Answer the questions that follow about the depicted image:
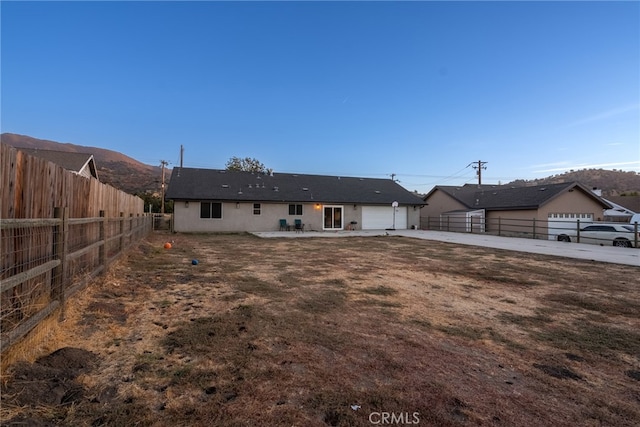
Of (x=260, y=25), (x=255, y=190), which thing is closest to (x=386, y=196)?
A: (x=255, y=190)

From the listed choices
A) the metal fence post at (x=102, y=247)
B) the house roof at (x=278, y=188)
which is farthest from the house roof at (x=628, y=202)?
the metal fence post at (x=102, y=247)

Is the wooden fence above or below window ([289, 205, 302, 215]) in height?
below

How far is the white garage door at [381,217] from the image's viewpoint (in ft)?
79.6

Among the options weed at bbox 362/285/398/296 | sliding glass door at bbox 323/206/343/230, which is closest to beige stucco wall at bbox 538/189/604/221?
sliding glass door at bbox 323/206/343/230

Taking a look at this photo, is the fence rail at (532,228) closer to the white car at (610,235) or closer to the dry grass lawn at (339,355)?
the white car at (610,235)

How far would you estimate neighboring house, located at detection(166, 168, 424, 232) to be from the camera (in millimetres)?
20125

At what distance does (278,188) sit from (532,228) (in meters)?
18.8

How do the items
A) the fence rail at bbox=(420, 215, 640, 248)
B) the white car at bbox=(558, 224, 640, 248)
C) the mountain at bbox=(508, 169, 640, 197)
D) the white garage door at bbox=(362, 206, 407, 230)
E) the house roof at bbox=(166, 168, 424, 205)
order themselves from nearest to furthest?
the white car at bbox=(558, 224, 640, 248) → the fence rail at bbox=(420, 215, 640, 248) → the house roof at bbox=(166, 168, 424, 205) → the white garage door at bbox=(362, 206, 407, 230) → the mountain at bbox=(508, 169, 640, 197)

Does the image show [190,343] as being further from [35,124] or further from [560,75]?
[35,124]

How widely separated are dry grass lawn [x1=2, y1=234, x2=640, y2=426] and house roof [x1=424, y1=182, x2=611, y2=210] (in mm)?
19117

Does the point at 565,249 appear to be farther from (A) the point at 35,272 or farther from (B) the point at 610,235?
(A) the point at 35,272

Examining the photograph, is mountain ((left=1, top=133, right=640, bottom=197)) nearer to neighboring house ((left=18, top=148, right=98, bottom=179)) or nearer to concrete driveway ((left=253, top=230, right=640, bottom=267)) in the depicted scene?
neighboring house ((left=18, top=148, right=98, bottom=179))

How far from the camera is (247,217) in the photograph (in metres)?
21.2

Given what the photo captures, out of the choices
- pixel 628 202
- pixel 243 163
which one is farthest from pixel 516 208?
pixel 243 163
